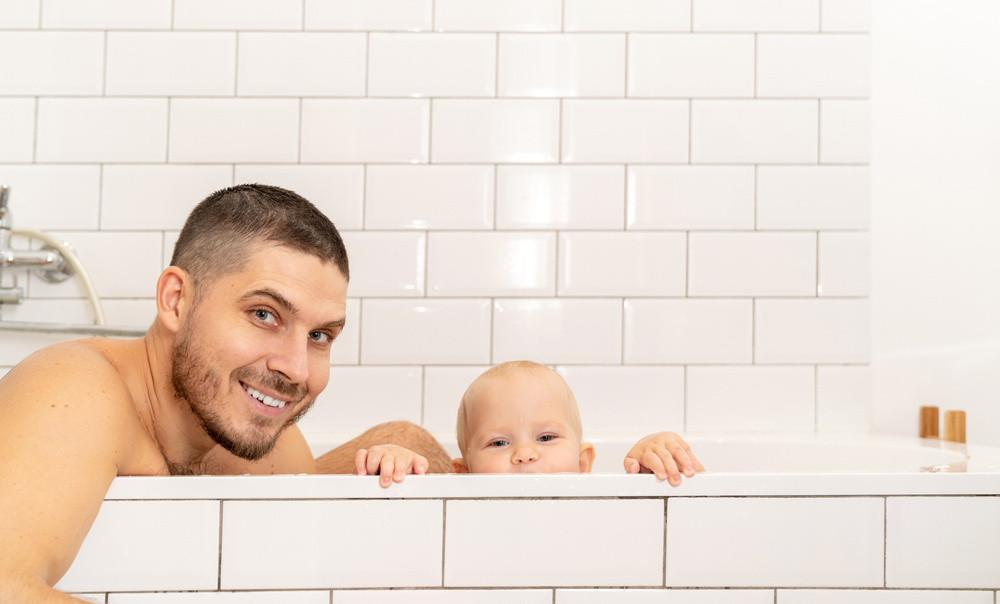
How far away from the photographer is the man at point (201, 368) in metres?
0.84

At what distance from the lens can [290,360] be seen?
1008mm

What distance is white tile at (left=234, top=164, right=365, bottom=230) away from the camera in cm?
187

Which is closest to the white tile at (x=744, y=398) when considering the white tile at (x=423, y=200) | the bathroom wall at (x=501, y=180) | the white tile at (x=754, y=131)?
the bathroom wall at (x=501, y=180)

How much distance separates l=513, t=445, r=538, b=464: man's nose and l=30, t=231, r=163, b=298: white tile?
109 centimetres

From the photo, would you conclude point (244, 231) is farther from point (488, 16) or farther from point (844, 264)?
point (844, 264)

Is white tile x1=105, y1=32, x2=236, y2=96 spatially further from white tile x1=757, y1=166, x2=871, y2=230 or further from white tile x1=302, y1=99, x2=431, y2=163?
white tile x1=757, y1=166, x2=871, y2=230

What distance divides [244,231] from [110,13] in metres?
1.20

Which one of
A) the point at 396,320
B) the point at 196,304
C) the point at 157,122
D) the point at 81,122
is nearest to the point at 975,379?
the point at 396,320

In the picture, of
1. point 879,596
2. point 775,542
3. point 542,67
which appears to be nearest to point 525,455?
point 775,542

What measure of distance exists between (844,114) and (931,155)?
0.22 m

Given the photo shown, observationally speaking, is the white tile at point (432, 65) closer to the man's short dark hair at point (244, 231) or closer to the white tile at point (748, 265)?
the white tile at point (748, 265)

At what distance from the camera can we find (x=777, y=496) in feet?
3.12

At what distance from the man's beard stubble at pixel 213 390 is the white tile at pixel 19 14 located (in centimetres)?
130

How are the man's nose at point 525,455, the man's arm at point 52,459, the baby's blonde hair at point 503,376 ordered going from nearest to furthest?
the man's arm at point 52,459 → the man's nose at point 525,455 → the baby's blonde hair at point 503,376
